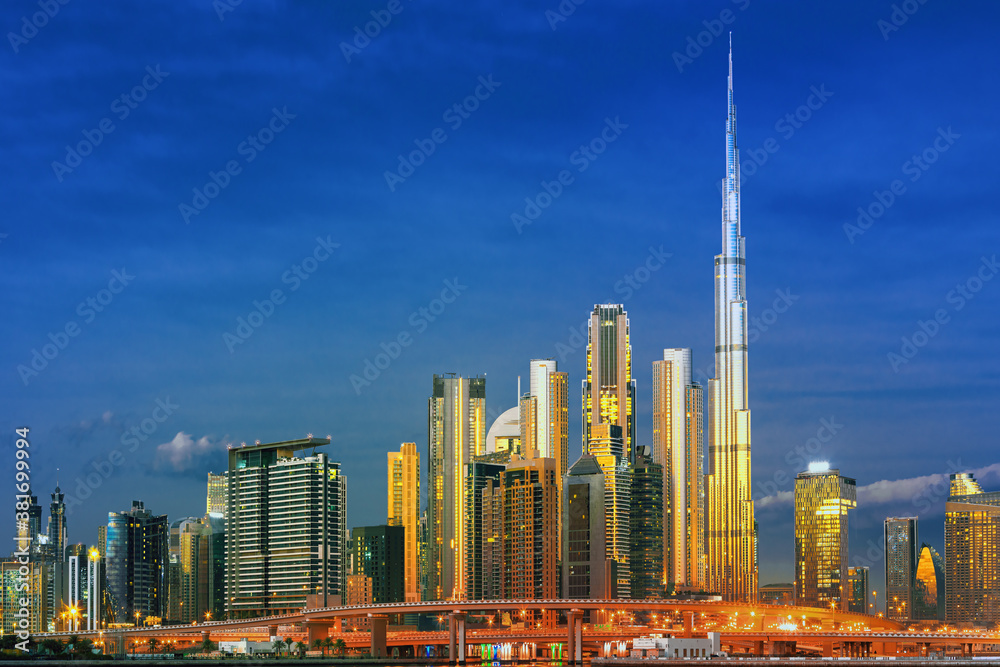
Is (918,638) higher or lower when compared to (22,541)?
lower

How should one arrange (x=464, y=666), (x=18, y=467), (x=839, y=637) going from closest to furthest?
(x=18, y=467), (x=464, y=666), (x=839, y=637)

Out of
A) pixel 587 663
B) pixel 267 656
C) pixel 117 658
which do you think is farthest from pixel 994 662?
pixel 117 658

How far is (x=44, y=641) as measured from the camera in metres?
183

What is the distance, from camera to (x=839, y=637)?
19862 cm

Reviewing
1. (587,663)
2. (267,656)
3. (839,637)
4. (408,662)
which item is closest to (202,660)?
(267,656)

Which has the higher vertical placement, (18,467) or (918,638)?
(18,467)

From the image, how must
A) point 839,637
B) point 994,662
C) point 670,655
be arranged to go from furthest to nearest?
point 839,637 → point 670,655 → point 994,662

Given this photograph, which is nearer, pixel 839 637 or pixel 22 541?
pixel 22 541

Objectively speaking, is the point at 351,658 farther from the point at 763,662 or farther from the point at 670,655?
the point at 763,662

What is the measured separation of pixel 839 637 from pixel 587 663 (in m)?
36.7

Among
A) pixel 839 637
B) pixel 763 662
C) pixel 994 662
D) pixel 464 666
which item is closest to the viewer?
pixel 994 662

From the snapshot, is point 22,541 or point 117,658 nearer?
point 22,541

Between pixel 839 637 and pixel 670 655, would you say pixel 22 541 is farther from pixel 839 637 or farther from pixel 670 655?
pixel 839 637

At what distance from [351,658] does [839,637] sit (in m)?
70.5
